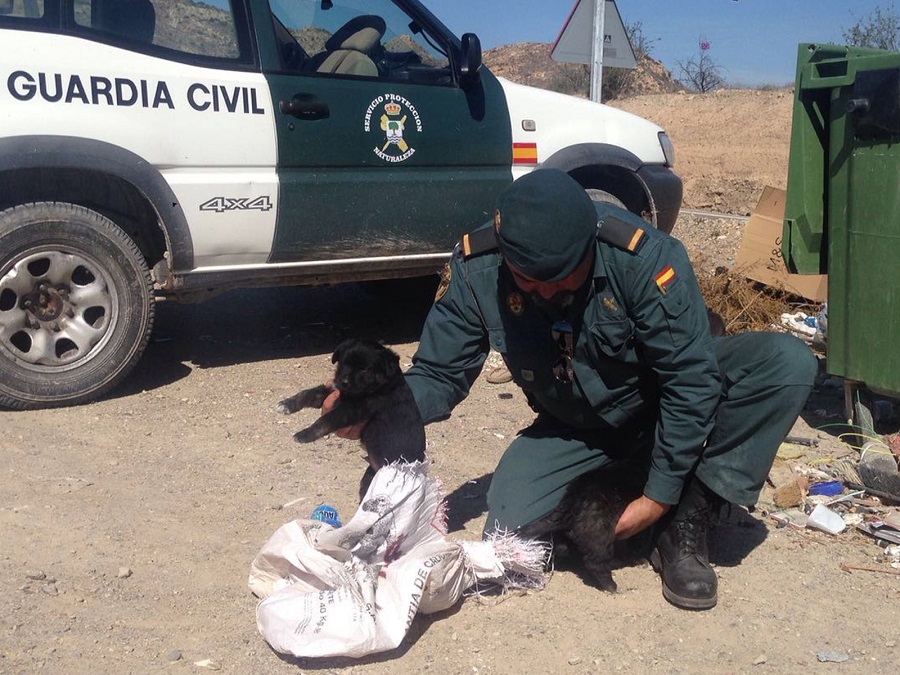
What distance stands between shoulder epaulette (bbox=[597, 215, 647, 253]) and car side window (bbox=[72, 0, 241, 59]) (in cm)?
244

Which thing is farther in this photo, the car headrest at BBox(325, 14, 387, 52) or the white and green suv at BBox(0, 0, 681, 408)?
the car headrest at BBox(325, 14, 387, 52)

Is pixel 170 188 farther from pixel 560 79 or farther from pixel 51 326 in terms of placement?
pixel 560 79

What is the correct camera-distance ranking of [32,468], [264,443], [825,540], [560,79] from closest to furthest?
[825,540] → [32,468] → [264,443] → [560,79]

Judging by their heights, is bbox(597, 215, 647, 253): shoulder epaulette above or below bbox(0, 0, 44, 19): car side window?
below

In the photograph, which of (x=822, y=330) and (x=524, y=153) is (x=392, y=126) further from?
(x=822, y=330)

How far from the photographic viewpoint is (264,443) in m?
4.11

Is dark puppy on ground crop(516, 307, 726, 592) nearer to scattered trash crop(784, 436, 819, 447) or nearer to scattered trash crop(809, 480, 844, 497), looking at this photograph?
scattered trash crop(809, 480, 844, 497)

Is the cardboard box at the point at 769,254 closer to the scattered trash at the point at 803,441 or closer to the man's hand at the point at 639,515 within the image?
the scattered trash at the point at 803,441

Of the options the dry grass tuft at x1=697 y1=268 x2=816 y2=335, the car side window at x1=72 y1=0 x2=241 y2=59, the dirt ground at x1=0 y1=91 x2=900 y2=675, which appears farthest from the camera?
the dry grass tuft at x1=697 y1=268 x2=816 y2=335

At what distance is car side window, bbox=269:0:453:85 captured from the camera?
189 inches

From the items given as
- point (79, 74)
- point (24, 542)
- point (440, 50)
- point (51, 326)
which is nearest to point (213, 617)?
point (24, 542)

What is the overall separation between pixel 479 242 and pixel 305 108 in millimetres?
1965

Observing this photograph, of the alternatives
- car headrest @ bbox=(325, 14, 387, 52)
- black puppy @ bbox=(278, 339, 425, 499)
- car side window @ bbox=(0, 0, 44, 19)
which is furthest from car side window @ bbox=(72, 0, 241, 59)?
black puppy @ bbox=(278, 339, 425, 499)

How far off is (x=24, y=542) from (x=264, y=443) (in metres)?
1.15
